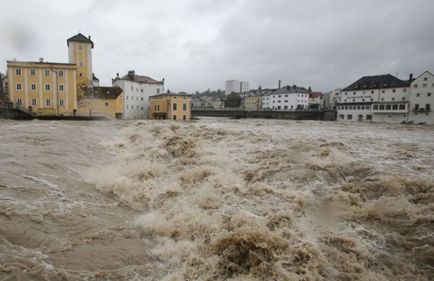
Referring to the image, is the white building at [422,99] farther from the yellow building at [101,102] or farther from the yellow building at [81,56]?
the yellow building at [81,56]

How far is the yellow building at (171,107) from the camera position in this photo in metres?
54.0

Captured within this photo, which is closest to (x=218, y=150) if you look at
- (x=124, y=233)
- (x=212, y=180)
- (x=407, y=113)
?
(x=212, y=180)

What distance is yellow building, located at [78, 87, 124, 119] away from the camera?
46.8 metres

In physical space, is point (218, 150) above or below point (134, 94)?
below

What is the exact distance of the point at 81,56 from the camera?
159ft

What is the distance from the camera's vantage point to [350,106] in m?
65.4

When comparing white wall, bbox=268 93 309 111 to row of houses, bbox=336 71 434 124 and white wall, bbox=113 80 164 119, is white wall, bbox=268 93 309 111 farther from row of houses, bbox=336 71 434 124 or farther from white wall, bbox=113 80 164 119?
white wall, bbox=113 80 164 119

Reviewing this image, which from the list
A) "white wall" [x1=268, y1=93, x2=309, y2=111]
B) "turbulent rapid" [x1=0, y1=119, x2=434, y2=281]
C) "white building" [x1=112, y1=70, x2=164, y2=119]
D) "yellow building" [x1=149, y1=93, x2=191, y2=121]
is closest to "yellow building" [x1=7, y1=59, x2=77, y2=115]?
"white building" [x1=112, y1=70, x2=164, y2=119]

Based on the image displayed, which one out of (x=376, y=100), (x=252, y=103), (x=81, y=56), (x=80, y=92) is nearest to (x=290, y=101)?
(x=252, y=103)

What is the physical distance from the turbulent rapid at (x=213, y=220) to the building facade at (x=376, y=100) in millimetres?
54167

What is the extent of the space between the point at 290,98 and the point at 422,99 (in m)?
42.2

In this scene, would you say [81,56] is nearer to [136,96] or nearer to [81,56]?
[81,56]

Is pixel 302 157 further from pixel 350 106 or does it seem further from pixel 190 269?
pixel 350 106

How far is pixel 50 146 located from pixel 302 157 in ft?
37.2
